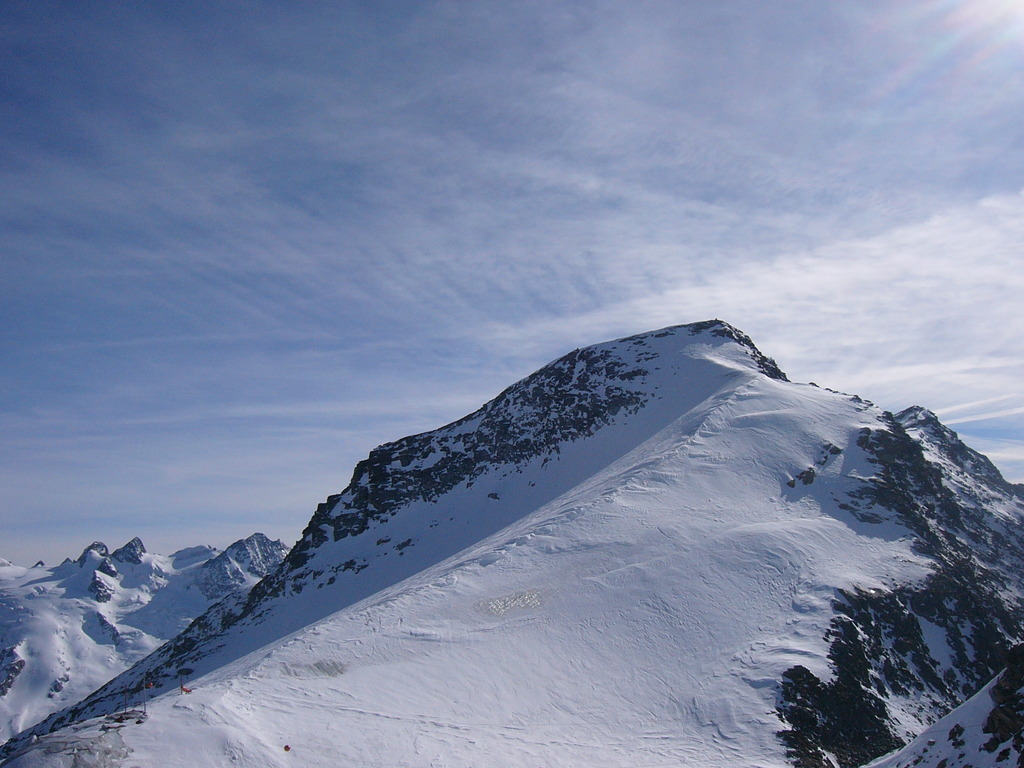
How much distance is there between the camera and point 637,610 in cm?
4047

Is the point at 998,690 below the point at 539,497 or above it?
below

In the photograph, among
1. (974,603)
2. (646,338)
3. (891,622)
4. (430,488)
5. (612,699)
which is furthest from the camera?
(646,338)

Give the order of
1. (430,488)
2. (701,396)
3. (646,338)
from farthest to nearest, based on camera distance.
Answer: (646,338) → (430,488) → (701,396)

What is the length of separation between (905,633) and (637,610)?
1600 cm

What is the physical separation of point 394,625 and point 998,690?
103 ft

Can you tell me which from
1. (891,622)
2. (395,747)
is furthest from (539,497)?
(395,747)

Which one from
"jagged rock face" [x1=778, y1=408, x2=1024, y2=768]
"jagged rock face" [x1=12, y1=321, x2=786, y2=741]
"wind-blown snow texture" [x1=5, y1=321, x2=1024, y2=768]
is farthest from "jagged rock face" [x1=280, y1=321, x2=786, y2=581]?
"jagged rock face" [x1=778, y1=408, x2=1024, y2=768]

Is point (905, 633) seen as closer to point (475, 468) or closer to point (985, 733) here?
point (985, 733)

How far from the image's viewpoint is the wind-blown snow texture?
96.9 ft

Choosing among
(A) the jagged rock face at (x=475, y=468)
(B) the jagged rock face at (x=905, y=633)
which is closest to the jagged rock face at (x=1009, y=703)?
(B) the jagged rock face at (x=905, y=633)

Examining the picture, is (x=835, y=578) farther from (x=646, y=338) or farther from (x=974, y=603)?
(x=646, y=338)

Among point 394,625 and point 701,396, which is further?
point 701,396

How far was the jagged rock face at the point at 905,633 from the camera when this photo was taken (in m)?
32.2

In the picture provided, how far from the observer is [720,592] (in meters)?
41.3
